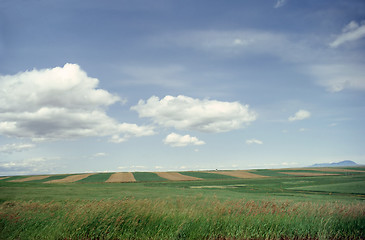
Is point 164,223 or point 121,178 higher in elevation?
point 164,223

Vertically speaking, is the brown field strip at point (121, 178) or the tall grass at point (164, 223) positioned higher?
the tall grass at point (164, 223)

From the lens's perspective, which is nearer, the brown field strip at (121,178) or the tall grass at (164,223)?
the tall grass at (164,223)

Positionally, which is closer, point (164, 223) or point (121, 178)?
point (164, 223)

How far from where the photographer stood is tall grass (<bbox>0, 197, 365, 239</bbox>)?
53.4ft

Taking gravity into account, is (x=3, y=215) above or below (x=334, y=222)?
above

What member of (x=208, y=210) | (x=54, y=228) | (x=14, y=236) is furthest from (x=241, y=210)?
(x=14, y=236)

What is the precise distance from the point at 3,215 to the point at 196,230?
39.8 feet

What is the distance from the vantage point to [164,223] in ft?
57.2

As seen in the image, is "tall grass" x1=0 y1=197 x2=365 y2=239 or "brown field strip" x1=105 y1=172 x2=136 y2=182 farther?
"brown field strip" x1=105 y1=172 x2=136 y2=182

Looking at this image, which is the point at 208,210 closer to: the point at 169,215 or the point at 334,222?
the point at 169,215

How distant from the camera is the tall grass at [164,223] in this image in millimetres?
16266

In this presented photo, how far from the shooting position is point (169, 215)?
1800cm

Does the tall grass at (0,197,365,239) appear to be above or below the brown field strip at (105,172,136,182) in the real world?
above

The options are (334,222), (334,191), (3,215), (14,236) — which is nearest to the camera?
(14,236)
